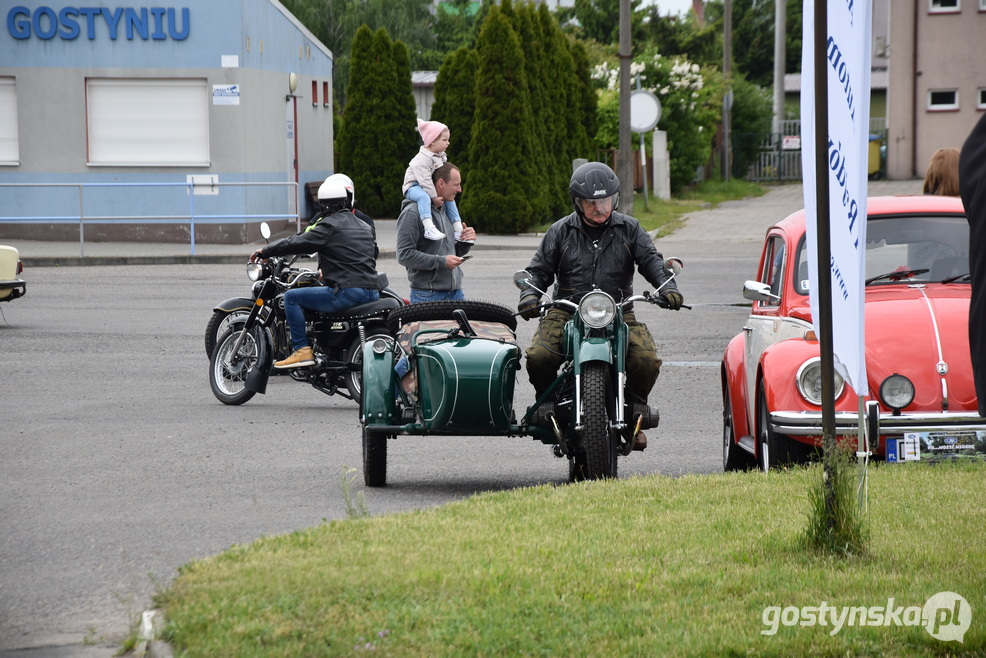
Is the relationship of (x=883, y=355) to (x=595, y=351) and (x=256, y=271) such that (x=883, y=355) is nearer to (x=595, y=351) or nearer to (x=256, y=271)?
(x=595, y=351)

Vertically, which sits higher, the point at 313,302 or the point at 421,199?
the point at 421,199

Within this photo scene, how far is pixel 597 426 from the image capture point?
289 inches

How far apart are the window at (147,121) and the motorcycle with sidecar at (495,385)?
2111 cm

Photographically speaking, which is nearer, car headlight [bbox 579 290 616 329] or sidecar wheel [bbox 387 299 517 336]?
car headlight [bbox 579 290 616 329]

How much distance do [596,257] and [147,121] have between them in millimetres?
21796

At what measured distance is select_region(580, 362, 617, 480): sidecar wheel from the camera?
7.31 m

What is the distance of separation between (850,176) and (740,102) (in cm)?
4587

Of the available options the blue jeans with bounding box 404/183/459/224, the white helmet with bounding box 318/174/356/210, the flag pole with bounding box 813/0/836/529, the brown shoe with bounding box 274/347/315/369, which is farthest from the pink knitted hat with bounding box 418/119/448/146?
the flag pole with bounding box 813/0/836/529

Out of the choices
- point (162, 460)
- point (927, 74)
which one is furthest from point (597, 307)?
point (927, 74)

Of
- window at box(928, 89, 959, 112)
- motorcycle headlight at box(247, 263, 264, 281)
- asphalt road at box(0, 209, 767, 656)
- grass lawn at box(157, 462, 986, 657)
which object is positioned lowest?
asphalt road at box(0, 209, 767, 656)

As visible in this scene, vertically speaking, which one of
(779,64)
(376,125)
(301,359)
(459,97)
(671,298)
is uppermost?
(779,64)

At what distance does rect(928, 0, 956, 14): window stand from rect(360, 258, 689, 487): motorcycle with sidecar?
139 ft

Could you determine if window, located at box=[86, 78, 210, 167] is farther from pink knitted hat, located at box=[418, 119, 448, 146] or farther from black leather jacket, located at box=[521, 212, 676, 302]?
black leather jacket, located at box=[521, 212, 676, 302]

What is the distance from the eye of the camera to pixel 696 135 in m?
39.9
